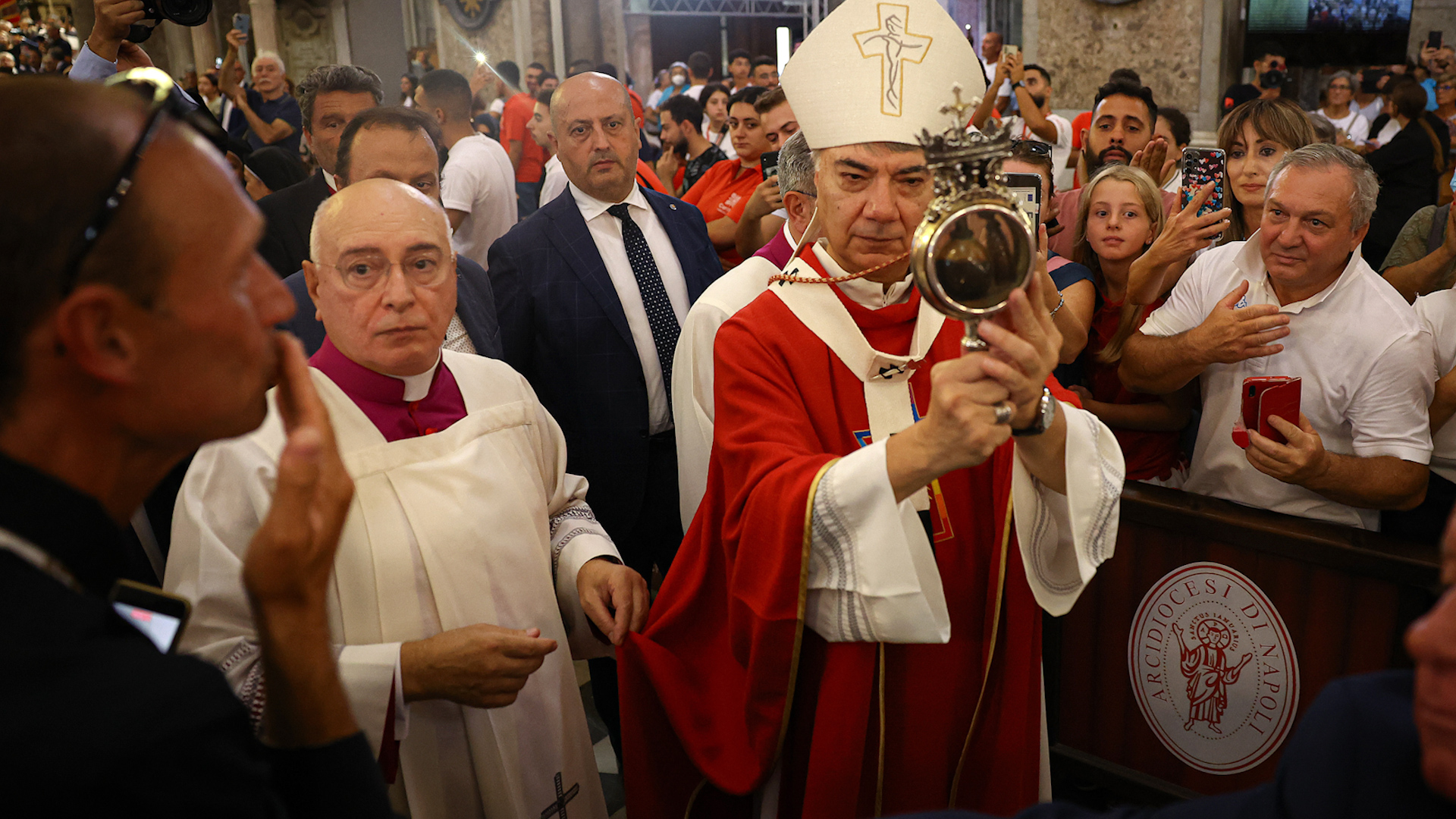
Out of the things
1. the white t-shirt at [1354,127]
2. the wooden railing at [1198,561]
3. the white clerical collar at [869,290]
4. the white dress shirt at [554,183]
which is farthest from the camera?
the white t-shirt at [1354,127]

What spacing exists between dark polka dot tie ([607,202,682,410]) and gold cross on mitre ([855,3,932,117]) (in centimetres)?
169

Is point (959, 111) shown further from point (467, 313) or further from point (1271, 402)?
point (467, 313)

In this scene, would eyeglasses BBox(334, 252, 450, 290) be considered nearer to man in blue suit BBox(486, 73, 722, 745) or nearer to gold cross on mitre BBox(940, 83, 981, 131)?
gold cross on mitre BBox(940, 83, 981, 131)

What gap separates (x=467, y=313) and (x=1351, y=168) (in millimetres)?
2817

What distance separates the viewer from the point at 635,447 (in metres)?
3.77

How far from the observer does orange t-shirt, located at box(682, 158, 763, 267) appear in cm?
566

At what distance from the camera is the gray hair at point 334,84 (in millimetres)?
4211

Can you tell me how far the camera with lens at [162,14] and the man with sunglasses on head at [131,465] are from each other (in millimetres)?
2490

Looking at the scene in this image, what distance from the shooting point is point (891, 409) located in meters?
2.21

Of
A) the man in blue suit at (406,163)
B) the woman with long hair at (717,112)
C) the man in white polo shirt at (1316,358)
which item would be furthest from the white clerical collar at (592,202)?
the woman with long hair at (717,112)

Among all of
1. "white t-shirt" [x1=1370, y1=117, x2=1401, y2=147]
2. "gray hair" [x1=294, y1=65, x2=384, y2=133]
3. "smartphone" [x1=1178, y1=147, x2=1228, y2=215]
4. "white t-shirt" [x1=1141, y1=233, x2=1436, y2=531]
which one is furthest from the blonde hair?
"white t-shirt" [x1=1370, y1=117, x2=1401, y2=147]

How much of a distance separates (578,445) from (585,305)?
53 cm

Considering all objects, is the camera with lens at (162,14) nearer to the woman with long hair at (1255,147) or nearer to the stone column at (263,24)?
the woman with long hair at (1255,147)

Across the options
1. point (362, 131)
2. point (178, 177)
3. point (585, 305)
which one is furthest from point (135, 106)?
point (585, 305)
